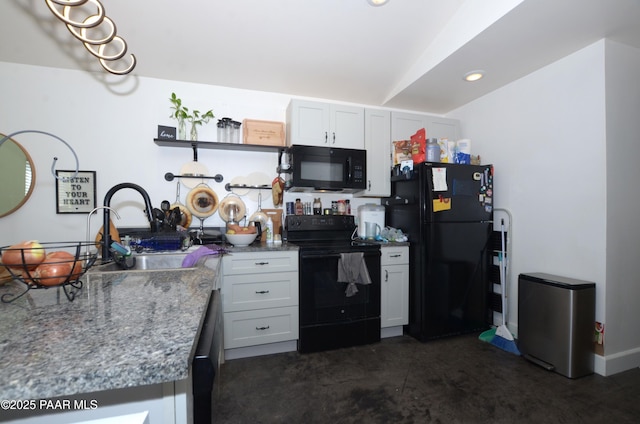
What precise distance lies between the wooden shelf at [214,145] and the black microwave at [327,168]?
26 centimetres

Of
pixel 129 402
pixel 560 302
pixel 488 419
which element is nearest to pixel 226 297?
pixel 129 402

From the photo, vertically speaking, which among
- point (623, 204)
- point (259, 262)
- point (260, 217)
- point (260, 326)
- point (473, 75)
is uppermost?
point (473, 75)

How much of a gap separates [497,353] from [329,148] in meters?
2.30

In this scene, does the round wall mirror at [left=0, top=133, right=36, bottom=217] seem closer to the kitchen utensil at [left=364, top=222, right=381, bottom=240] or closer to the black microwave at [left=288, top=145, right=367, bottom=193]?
the black microwave at [left=288, top=145, right=367, bottom=193]

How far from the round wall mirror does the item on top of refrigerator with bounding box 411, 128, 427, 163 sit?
340 centimetres

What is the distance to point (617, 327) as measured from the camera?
6.62ft

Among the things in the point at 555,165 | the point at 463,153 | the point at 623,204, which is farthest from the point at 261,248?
the point at 623,204

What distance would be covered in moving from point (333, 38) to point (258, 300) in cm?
221

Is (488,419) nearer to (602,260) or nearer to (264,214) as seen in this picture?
(602,260)

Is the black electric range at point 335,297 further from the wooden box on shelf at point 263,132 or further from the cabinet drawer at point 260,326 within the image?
the wooden box on shelf at point 263,132

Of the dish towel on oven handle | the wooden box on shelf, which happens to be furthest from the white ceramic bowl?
the wooden box on shelf

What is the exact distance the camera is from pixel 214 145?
2602 millimetres

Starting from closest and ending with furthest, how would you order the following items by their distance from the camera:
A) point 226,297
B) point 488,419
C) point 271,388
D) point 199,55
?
point 488,419
point 271,388
point 226,297
point 199,55

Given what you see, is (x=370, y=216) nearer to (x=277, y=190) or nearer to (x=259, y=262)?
(x=277, y=190)
